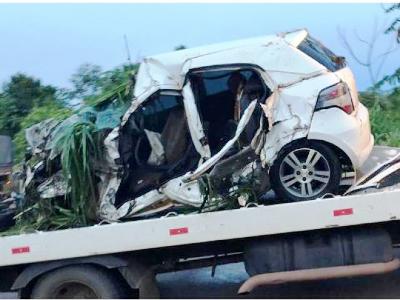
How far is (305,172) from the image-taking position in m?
5.49

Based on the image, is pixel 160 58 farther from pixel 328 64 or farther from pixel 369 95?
pixel 369 95

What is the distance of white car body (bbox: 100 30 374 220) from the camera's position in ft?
18.0

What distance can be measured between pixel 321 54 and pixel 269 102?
30.3 inches

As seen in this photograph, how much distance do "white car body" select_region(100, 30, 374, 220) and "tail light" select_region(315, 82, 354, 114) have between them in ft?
0.11

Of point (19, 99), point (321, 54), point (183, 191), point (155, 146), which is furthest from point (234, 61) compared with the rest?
point (19, 99)

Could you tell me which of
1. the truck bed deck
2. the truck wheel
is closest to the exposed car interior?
the truck bed deck

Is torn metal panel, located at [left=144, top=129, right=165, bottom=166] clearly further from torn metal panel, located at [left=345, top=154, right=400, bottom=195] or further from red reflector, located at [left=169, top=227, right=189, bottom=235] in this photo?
torn metal panel, located at [left=345, top=154, right=400, bottom=195]

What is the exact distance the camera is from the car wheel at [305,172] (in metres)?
5.45

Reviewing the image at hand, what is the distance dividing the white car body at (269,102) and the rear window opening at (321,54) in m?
0.07

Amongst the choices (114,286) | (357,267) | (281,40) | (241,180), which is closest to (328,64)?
(281,40)

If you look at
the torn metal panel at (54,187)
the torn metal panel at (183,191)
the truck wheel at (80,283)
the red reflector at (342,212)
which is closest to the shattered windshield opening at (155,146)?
the torn metal panel at (183,191)

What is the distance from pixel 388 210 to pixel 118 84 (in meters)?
2.51

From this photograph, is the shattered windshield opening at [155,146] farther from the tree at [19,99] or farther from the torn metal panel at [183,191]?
the tree at [19,99]

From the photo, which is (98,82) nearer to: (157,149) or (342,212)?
(157,149)
